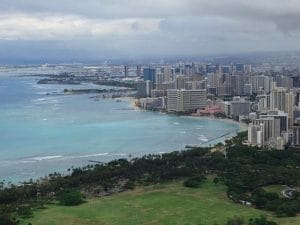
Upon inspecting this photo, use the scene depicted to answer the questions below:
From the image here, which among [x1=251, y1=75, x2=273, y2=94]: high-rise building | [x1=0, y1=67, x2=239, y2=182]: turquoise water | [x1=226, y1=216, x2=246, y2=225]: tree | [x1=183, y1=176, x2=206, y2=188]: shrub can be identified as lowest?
[x1=0, y1=67, x2=239, y2=182]: turquoise water

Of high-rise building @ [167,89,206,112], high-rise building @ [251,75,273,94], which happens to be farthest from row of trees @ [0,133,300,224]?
high-rise building @ [251,75,273,94]

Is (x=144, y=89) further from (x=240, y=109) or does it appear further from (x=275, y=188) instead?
(x=275, y=188)

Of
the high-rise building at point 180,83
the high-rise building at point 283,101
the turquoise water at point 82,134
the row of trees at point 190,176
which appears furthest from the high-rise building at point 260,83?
the row of trees at point 190,176

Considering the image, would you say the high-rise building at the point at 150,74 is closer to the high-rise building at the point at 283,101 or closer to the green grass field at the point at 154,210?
the high-rise building at the point at 283,101

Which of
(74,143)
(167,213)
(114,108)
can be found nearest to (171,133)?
(74,143)

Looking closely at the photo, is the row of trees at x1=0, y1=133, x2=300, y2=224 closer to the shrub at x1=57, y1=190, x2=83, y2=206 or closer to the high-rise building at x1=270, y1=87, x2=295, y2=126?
the shrub at x1=57, y1=190, x2=83, y2=206

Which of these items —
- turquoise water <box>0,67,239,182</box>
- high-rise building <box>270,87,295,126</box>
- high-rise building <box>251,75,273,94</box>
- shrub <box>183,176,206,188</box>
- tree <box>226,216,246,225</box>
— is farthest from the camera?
high-rise building <box>251,75,273,94</box>

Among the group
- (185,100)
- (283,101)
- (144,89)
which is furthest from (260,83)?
(283,101)
